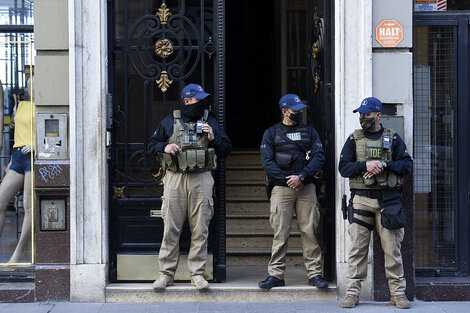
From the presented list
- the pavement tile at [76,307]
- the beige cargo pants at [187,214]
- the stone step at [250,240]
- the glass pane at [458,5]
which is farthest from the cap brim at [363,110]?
the pavement tile at [76,307]

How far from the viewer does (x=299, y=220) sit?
304 inches

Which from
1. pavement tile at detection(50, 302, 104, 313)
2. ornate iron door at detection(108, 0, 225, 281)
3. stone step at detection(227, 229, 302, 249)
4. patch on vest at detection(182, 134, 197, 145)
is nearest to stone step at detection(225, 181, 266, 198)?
stone step at detection(227, 229, 302, 249)

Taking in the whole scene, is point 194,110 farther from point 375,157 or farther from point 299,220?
point 375,157

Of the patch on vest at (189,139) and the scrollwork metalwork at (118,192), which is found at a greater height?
the patch on vest at (189,139)

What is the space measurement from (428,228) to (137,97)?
3426mm

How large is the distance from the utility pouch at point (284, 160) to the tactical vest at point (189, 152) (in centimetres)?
66

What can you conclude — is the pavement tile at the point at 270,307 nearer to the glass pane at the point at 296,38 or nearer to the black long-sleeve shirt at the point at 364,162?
the black long-sleeve shirt at the point at 364,162

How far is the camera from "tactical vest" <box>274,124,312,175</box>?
7551 millimetres

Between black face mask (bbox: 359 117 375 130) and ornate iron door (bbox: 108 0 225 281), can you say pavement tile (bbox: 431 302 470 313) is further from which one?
ornate iron door (bbox: 108 0 225 281)

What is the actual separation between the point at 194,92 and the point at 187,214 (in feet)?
4.16

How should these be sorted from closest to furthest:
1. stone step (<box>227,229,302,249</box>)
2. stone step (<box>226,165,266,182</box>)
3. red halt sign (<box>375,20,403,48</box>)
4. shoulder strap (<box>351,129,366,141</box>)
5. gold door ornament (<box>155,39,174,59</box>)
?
shoulder strap (<box>351,129,366,141</box>), red halt sign (<box>375,20,403,48</box>), gold door ornament (<box>155,39,174,59</box>), stone step (<box>227,229,302,249</box>), stone step (<box>226,165,266,182</box>)

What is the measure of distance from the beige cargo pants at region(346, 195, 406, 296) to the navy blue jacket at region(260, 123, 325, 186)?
52 centimetres

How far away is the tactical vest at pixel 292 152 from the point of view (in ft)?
24.8

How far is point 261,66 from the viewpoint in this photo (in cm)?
1291
